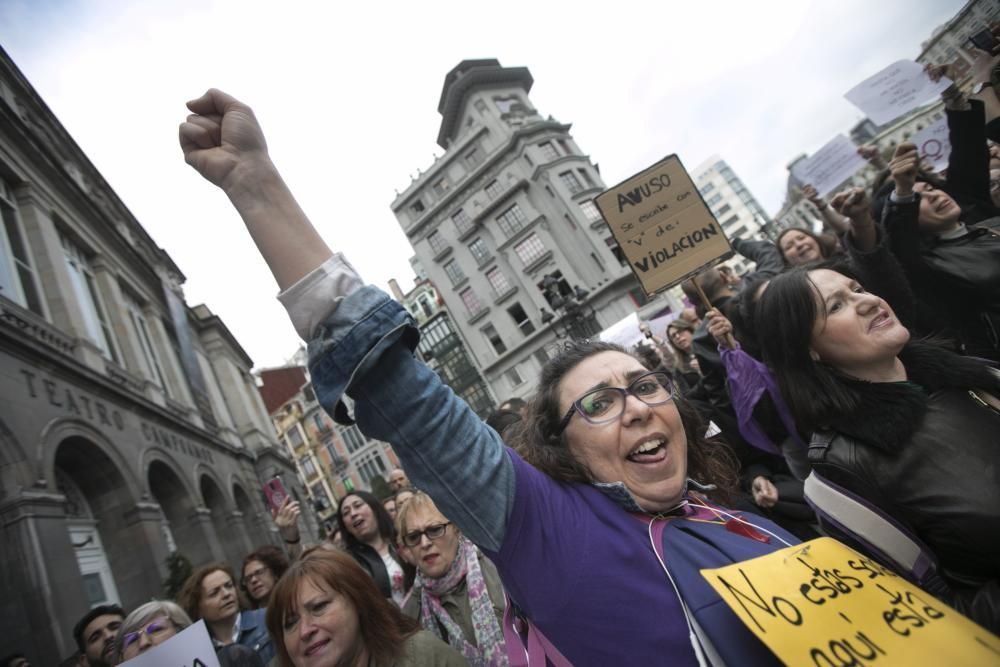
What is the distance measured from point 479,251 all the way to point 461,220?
117 inches

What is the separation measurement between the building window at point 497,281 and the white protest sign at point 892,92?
86.5ft

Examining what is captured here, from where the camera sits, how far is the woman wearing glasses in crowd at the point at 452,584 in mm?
2484

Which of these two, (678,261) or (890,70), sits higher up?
(890,70)

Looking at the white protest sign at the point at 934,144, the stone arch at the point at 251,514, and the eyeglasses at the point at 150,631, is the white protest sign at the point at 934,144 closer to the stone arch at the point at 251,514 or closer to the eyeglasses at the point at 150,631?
the eyeglasses at the point at 150,631

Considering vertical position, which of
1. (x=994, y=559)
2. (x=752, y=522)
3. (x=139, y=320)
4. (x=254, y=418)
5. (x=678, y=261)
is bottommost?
(x=994, y=559)

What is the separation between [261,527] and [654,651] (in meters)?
16.3

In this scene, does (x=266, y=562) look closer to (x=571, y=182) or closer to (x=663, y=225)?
(x=663, y=225)

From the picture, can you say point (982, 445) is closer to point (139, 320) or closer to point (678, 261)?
point (678, 261)

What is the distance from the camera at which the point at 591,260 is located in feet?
95.6

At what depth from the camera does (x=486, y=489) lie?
1022 mm

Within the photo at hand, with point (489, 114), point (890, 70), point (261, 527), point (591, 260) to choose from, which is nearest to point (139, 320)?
point (261, 527)

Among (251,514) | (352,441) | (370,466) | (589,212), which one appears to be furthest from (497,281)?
(352,441)

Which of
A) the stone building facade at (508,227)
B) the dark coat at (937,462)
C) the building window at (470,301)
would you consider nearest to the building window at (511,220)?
the stone building facade at (508,227)

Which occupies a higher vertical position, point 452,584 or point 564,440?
point 564,440
